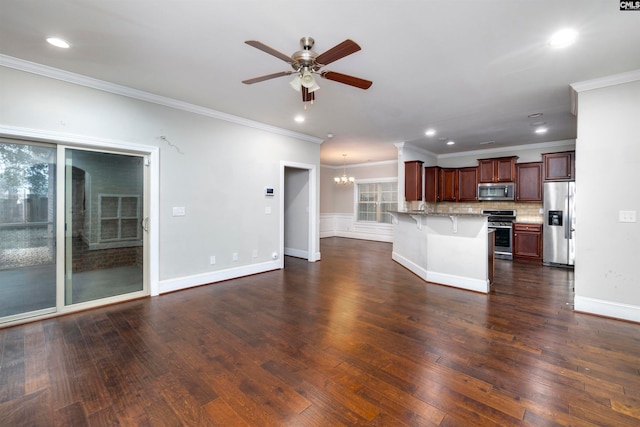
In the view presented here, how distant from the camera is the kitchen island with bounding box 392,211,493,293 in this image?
13.5ft

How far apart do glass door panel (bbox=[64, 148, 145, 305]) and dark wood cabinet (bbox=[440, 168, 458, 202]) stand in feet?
23.4

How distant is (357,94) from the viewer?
3715mm

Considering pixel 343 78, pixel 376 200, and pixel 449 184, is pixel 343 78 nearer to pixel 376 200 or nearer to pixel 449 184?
pixel 449 184

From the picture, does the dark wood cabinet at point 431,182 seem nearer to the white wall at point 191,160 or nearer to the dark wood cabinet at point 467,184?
the dark wood cabinet at point 467,184

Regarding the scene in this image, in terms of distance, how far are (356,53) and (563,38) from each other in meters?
1.82

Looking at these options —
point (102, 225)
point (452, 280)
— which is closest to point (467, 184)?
point (452, 280)

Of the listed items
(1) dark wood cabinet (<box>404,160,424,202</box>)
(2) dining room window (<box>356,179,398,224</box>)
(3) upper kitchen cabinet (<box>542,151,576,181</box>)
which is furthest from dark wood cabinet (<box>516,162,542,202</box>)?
(2) dining room window (<box>356,179,398,224</box>)

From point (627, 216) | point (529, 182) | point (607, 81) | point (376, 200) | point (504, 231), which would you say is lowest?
point (504, 231)

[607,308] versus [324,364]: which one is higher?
[607,308]

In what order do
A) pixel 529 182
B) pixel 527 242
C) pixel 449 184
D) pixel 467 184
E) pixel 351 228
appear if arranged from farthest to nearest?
pixel 351 228, pixel 449 184, pixel 467 184, pixel 529 182, pixel 527 242

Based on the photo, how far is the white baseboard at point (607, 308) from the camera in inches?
123

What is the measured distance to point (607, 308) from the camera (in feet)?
10.7

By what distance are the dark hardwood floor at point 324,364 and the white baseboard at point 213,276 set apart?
288 mm
